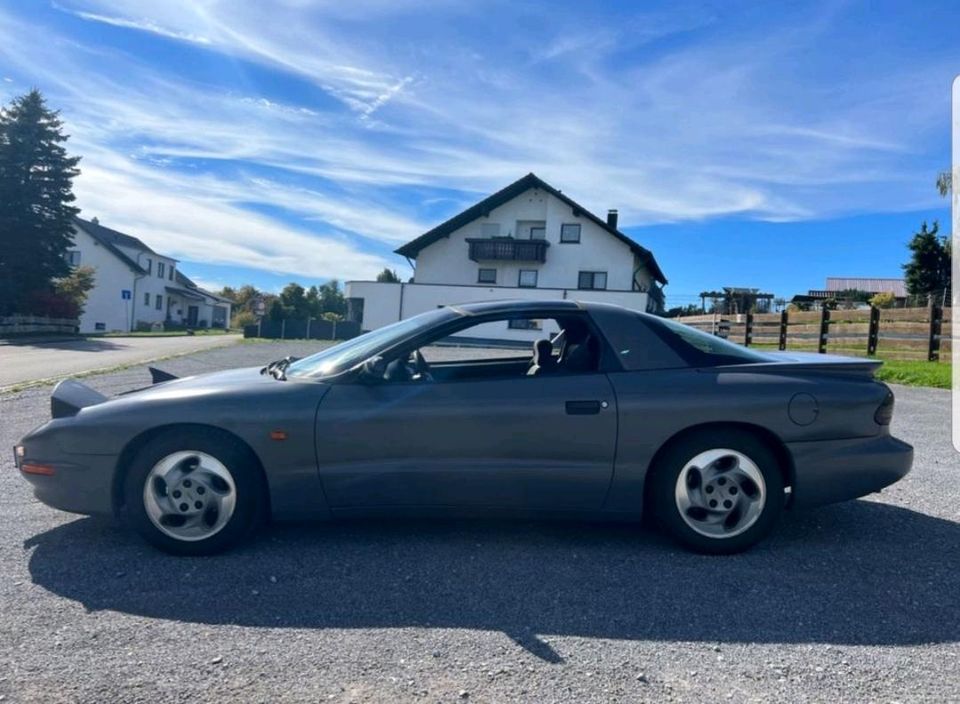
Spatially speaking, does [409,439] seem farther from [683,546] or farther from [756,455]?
[756,455]

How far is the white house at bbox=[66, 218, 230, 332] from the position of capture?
162 ft

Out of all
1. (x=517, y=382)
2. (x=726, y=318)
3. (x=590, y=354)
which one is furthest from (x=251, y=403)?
(x=726, y=318)

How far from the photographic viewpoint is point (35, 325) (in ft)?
108

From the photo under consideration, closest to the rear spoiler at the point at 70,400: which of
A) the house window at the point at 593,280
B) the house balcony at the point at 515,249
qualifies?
the house balcony at the point at 515,249

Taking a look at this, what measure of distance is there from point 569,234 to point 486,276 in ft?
17.0

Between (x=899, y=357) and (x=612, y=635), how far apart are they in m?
16.4

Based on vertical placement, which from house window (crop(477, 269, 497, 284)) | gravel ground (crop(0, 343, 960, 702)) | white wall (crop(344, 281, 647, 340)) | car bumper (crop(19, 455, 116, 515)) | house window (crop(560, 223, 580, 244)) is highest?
house window (crop(560, 223, 580, 244))

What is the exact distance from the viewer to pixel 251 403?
360 cm

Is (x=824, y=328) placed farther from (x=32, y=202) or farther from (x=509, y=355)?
(x=32, y=202)

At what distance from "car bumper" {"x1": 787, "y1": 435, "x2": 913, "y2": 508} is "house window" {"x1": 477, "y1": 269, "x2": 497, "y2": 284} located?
115 ft

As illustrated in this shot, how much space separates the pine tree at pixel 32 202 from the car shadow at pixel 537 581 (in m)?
35.2

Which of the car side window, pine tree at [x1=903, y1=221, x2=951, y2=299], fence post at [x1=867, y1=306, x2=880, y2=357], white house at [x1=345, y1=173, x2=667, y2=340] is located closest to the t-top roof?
white house at [x1=345, y1=173, x2=667, y2=340]

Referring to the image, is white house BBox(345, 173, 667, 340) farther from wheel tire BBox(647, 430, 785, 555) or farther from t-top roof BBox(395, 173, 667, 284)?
wheel tire BBox(647, 430, 785, 555)

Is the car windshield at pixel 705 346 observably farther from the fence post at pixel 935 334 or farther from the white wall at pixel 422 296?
the white wall at pixel 422 296
